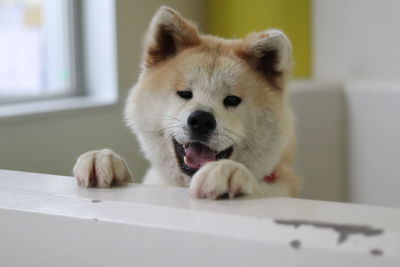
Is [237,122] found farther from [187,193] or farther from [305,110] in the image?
[305,110]

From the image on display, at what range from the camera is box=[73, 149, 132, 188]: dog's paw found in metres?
0.98

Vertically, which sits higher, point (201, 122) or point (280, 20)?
point (280, 20)

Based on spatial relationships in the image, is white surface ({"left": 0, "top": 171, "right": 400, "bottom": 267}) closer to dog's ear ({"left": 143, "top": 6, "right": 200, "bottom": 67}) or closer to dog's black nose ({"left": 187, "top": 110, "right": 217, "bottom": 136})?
dog's black nose ({"left": 187, "top": 110, "right": 217, "bottom": 136})

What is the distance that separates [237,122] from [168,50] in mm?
348

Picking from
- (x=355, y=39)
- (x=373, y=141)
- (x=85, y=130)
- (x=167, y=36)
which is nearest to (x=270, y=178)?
(x=167, y=36)

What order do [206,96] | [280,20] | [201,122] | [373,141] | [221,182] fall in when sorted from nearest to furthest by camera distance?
[221,182] < [201,122] < [206,96] < [373,141] < [280,20]

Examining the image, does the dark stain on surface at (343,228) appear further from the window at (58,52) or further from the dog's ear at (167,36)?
the window at (58,52)

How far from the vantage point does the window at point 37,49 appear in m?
2.47

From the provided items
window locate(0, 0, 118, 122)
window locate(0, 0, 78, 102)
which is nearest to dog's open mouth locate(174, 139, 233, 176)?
window locate(0, 0, 118, 122)

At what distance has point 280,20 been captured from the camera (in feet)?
9.35

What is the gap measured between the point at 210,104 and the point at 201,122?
99 mm

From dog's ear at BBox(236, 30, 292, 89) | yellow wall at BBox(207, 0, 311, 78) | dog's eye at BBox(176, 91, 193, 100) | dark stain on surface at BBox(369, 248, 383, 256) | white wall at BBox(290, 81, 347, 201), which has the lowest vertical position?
white wall at BBox(290, 81, 347, 201)

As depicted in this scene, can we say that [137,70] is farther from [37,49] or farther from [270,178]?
[270,178]

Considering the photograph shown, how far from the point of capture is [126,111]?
1.65 meters
